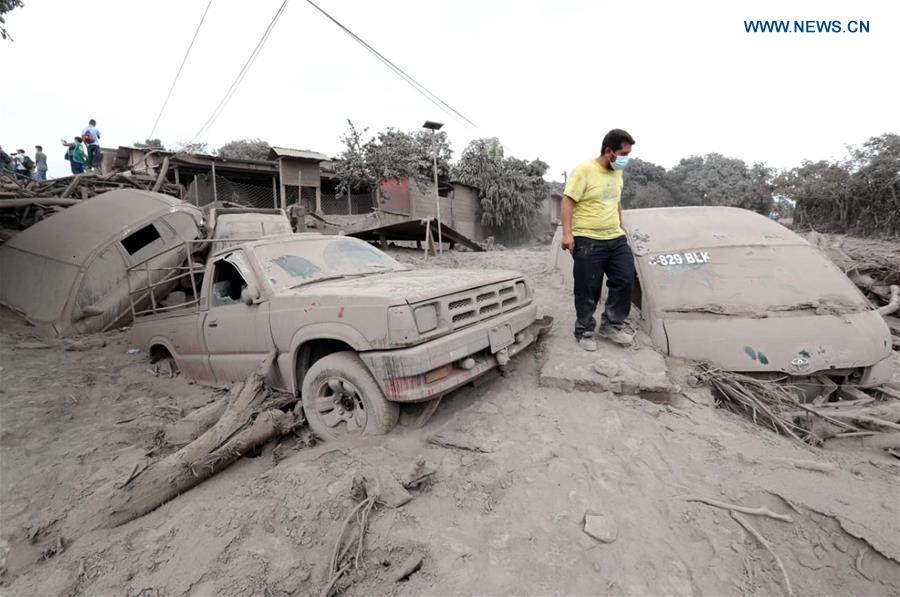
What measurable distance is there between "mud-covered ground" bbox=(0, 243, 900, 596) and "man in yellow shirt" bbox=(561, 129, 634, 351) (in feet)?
3.03

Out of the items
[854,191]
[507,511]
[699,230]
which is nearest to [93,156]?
[699,230]

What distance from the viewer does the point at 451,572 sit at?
1940 millimetres

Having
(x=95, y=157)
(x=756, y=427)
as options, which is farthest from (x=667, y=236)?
(x=95, y=157)

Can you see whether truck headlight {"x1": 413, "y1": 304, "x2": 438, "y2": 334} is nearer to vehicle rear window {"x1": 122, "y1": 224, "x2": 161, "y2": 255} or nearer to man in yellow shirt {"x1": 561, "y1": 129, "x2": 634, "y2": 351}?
man in yellow shirt {"x1": 561, "y1": 129, "x2": 634, "y2": 351}

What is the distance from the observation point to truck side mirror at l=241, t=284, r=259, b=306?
363 centimetres

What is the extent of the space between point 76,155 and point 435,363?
17459 millimetres

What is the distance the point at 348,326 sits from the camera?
9.75 ft

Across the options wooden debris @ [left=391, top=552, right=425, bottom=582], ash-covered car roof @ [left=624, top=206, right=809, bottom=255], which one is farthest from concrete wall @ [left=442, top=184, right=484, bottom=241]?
wooden debris @ [left=391, top=552, right=425, bottom=582]

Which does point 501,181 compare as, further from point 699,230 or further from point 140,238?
point 699,230

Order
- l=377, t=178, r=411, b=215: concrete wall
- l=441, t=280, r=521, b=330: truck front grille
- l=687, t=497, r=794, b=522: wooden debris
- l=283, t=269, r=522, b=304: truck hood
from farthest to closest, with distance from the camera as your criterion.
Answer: l=377, t=178, r=411, b=215: concrete wall, l=441, t=280, r=521, b=330: truck front grille, l=283, t=269, r=522, b=304: truck hood, l=687, t=497, r=794, b=522: wooden debris

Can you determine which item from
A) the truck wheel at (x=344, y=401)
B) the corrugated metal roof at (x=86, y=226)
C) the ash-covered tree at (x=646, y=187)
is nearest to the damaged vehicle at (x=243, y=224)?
the corrugated metal roof at (x=86, y=226)

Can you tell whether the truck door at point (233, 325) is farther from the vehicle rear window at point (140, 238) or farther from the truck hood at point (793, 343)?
the vehicle rear window at point (140, 238)

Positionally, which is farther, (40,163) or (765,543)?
(40,163)

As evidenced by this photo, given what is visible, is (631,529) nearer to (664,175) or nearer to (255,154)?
(255,154)
